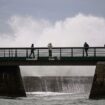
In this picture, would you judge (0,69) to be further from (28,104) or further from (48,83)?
(48,83)

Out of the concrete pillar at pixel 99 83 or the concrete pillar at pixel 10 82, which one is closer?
the concrete pillar at pixel 99 83

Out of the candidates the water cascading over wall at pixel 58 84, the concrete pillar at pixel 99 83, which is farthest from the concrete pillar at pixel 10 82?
the water cascading over wall at pixel 58 84

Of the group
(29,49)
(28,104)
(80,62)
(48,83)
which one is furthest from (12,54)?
(48,83)

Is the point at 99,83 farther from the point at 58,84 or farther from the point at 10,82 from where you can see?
the point at 58,84

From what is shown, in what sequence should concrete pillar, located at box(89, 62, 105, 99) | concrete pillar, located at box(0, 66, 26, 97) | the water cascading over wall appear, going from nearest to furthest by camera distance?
1. concrete pillar, located at box(89, 62, 105, 99)
2. concrete pillar, located at box(0, 66, 26, 97)
3. the water cascading over wall

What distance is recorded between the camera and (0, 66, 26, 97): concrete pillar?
183 feet

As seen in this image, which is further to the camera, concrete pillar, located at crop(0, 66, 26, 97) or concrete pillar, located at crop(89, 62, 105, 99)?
concrete pillar, located at crop(0, 66, 26, 97)

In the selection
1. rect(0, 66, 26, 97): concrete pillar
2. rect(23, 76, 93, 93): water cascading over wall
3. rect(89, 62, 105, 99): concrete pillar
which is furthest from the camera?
rect(23, 76, 93, 93): water cascading over wall

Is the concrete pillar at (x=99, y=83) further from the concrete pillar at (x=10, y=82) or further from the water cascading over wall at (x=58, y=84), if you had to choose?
the water cascading over wall at (x=58, y=84)

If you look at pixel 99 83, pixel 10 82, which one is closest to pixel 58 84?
pixel 10 82

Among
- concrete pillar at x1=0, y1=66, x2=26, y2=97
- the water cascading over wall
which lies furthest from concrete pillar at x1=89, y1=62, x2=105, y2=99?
the water cascading over wall

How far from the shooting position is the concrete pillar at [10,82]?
5581 cm

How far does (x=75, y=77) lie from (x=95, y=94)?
45065 millimetres

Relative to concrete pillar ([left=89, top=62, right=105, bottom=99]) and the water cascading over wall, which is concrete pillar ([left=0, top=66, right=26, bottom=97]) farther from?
the water cascading over wall
